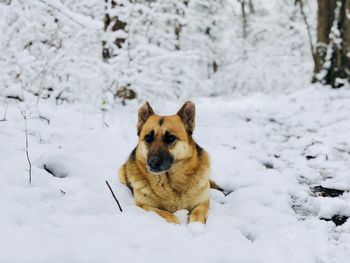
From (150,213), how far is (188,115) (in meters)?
1.09

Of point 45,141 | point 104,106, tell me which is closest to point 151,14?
point 104,106

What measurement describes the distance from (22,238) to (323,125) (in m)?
6.33

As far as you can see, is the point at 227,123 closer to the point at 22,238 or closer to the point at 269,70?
the point at 22,238

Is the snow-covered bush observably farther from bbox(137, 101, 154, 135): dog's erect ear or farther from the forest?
bbox(137, 101, 154, 135): dog's erect ear

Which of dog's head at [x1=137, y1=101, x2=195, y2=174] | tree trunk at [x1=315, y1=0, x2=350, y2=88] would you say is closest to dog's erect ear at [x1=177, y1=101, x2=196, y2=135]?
dog's head at [x1=137, y1=101, x2=195, y2=174]

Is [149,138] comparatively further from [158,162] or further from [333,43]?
[333,43]

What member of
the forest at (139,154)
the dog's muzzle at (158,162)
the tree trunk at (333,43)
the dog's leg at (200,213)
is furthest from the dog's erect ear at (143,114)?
the tree trunk at (333,43)

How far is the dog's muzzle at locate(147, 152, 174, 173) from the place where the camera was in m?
3.72

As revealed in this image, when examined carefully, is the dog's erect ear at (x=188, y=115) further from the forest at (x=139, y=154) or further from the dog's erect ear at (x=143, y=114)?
the dog's erect ear at (x=143, y=114)

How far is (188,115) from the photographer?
4.24 m

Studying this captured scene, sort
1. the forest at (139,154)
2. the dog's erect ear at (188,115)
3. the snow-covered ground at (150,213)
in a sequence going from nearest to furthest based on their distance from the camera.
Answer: the snow-covered ground at (150,213) → the forest at (139,154) → the dog's erect ear at (188,115)

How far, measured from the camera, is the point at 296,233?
342cm

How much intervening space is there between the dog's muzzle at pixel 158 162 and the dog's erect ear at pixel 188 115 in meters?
0.53

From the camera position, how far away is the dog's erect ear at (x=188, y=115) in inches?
166
